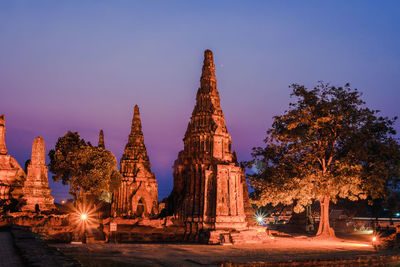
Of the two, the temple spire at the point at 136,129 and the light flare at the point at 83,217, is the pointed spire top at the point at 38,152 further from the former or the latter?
the temple spire at the point at 136,129

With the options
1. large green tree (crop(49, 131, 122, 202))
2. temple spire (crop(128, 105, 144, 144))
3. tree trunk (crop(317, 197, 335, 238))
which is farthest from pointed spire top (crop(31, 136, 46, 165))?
tree trunk (crop(317, 197, 335, 238))

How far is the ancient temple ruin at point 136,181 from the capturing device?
48219mm

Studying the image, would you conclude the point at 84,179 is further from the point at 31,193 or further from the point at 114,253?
the point at 114,253

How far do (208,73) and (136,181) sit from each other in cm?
1995

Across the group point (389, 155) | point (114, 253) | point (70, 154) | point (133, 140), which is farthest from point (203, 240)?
point (133, 140)

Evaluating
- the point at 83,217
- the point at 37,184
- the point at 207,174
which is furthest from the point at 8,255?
the point at 37,184

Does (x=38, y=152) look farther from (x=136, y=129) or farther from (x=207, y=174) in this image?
(x=136, y=129)

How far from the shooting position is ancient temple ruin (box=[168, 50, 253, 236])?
30422 mm

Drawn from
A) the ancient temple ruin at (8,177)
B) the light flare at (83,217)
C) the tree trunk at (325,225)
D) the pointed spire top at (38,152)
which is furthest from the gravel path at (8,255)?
the tree trunk at (325,225)

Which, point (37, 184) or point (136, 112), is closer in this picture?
point (37, 184)

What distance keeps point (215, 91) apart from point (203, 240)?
539 inches

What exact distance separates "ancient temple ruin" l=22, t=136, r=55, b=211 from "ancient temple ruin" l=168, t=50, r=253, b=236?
1067 centimetres

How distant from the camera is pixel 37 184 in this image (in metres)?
32.8

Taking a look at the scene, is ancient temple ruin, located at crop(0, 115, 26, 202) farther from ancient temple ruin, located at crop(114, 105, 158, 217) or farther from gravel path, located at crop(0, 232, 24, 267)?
gravel path, located at crop(0, 232, 24, 267)
